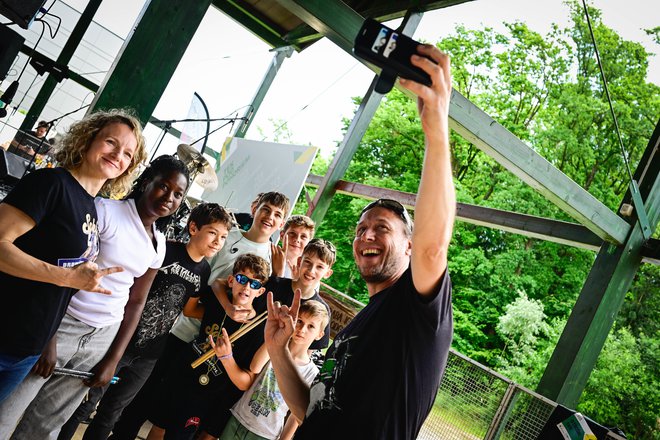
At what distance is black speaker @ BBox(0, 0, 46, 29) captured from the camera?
3.72m

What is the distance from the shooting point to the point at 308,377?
96.4 inches

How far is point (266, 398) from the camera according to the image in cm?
246

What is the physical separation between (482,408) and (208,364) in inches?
98.5

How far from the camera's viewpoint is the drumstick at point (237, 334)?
2385mm

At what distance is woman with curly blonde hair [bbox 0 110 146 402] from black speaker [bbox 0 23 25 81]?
116 inches

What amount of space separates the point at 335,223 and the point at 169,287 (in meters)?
15.0

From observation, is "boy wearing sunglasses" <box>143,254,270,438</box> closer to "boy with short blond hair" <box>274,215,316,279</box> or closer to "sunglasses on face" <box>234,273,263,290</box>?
"sunglasses on face" <box>234,273,263,290</box>

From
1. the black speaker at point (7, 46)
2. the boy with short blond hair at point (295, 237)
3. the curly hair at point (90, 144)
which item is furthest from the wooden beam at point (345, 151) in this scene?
the curly hair at point (90, 144)

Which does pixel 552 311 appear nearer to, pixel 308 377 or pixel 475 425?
pixel 475 425

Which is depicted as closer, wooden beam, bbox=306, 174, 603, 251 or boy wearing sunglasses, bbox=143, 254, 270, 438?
boy wearing sunglasses, bbox=143, 254, 270, 438

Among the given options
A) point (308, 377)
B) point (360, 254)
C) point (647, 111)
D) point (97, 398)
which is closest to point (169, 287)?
point (97, 398)

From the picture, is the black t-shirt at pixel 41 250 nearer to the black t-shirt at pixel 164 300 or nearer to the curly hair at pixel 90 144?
the curly hair at pixel 90 144

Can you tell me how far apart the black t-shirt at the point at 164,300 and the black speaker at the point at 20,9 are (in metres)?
2.87

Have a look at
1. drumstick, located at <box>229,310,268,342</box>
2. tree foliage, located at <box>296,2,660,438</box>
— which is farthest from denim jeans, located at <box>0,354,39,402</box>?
tree foliage, located at <box>296,2,660,438</box>
